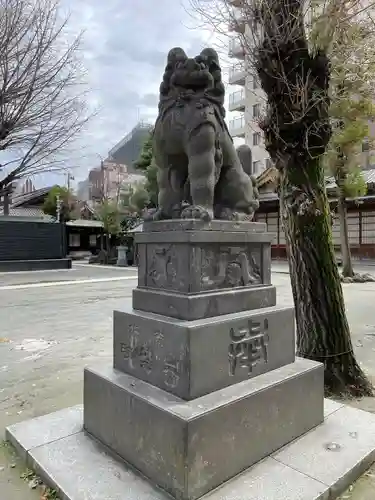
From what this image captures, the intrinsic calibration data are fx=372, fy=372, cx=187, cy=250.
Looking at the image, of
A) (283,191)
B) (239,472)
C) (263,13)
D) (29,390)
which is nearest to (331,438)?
(239,472)

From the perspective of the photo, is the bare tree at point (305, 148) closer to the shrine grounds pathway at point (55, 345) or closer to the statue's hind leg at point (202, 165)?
the shrine grounds pathway at point (55, 345)

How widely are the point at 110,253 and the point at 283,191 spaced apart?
1781 centimetres

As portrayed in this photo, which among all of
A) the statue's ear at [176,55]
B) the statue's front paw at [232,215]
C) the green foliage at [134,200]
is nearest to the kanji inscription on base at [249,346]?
the statue's front paw at [232,215]

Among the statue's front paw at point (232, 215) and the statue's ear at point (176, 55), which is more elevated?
the statue's ear at point (176, 55)

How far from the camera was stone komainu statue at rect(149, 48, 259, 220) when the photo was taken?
83.7 inches

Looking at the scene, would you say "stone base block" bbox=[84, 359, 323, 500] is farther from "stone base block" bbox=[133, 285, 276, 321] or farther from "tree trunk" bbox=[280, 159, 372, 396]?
"tree trunk" bbox=[280, 159, 372, 396]

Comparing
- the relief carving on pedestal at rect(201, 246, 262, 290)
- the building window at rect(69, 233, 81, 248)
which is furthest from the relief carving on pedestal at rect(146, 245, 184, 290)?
the building window at rect(69, 233, 81, 248)

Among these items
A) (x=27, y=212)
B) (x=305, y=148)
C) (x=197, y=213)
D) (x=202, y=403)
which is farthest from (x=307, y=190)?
(x=27, y=212)

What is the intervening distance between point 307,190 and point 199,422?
2086 mm

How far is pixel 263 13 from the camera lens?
286cm

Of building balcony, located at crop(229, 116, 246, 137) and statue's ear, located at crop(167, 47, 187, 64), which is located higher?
building balcony, located at crop(229, 116, 246, 137)

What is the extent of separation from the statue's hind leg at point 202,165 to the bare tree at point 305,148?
3.77 feet

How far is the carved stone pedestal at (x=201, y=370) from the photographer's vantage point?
5.75ft

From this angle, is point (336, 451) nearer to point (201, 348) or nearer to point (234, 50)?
point (201, 348)
